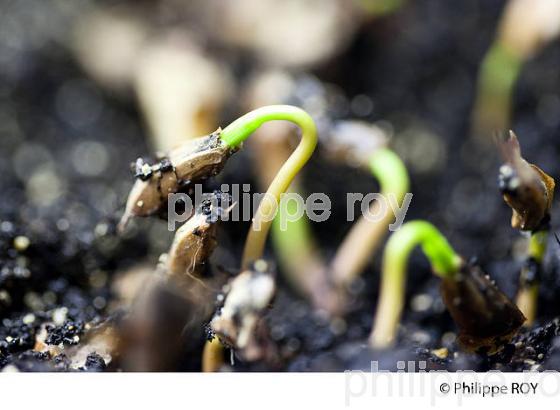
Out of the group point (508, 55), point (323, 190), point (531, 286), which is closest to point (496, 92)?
point (508, 55)

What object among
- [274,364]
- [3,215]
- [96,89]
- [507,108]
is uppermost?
[96,89]

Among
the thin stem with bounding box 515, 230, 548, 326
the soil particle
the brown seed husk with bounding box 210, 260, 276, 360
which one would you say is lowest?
the soil particle

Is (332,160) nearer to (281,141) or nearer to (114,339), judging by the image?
(281,141)

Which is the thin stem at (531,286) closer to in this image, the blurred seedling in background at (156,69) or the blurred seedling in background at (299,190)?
the blurred seedling in background at (299,190)

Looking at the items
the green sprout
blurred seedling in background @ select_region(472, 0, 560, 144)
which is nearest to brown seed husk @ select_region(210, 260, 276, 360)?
the green sprout

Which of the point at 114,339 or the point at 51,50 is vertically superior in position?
the point at 51,50

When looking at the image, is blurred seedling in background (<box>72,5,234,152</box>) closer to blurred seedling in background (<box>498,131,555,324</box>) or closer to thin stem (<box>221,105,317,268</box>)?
thin stem (<box>221,105,317,268</box>)

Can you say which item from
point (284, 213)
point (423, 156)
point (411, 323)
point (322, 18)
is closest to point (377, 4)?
point (322, 18)

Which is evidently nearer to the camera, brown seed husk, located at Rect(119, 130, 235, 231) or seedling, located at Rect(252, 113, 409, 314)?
brown seed husk, located at Rect(119, 130, 235, 231)
